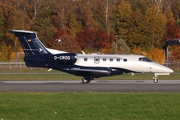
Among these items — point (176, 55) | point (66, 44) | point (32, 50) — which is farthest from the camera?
point (66, 44)

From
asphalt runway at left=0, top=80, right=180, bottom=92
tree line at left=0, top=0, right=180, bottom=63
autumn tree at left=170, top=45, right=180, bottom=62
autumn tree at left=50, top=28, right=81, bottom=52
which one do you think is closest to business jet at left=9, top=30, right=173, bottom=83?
asphalt runway at left=0, top=80, right=180, bottom=92

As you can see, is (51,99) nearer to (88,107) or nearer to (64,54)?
(88,107)

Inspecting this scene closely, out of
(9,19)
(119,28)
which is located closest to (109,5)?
(119,28)

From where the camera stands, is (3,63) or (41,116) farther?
(3,63)

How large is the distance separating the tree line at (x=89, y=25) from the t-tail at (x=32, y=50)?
36.2 m

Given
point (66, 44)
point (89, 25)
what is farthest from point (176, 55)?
point (89, 25)

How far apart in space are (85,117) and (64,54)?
1791 cm

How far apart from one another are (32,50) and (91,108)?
58.9 ft

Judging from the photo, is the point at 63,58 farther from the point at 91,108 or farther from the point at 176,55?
the point at 176,55

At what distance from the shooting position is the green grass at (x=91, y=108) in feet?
53.3

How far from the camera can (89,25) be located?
81750 millimetres

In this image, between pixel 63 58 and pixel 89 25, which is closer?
pixel 63 58

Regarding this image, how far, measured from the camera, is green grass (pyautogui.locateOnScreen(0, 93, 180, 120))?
1623 centimetres

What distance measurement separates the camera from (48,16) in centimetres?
8588
